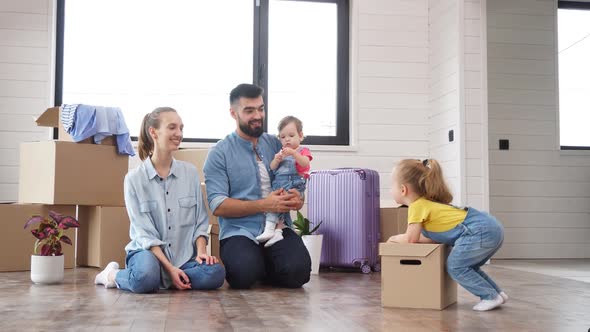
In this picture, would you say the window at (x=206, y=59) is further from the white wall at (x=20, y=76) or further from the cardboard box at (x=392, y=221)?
the cardboard box at (x=392, y=221)

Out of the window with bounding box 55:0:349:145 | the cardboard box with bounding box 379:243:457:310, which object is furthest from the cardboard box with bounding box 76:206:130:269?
the cardboard box with bounding box 379:243:457:310

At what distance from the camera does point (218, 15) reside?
5.31m

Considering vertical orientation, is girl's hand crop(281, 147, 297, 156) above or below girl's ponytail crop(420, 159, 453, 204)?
above

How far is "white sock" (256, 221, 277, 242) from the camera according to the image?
3.23 m

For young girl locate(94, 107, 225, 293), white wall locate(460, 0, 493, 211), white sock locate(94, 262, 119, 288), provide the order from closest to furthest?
young girl locate(94, 107, 225, 293) → white sock locate(94, 262, 119, 288) → white wall locate(460, 0, 493, 211)

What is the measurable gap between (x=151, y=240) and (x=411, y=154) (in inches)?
114

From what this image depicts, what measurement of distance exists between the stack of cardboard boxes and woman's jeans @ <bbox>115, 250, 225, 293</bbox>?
1.19 m

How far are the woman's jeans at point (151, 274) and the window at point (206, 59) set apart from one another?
7.21ft

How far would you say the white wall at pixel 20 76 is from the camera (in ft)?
15.8

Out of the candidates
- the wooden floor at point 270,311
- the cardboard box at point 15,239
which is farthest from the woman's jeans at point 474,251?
the cardboard box at point 15,239

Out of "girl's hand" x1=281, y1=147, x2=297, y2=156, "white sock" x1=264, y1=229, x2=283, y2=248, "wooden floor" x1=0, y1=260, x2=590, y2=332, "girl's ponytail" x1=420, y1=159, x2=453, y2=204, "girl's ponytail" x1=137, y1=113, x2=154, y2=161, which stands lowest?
"wooden floor" x1=0, y1=260, x2=590, y2=332

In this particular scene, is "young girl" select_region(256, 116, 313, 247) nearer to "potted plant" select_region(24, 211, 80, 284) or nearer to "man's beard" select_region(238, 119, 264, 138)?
"man's beard" select_region(238, 119, 264, 138)

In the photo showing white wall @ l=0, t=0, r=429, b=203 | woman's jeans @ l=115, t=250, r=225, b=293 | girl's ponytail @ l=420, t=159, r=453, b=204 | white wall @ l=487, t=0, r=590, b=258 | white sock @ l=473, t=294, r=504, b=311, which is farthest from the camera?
white wall @ l=487, t=0, r=590, b=258

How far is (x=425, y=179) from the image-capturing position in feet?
8.64
